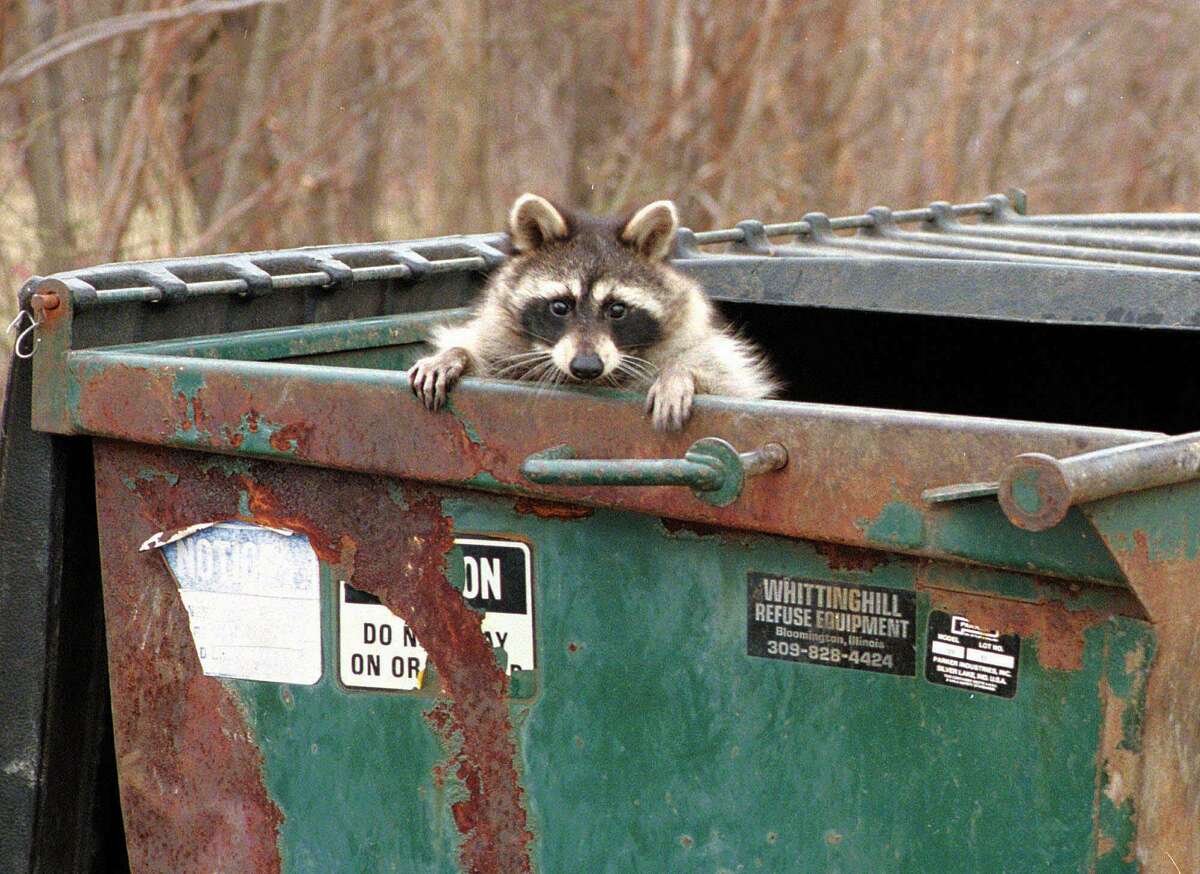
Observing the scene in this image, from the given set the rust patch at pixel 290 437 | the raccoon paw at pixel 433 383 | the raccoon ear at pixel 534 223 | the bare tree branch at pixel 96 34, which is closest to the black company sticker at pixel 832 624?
the raccoon paw at pixel 433 383

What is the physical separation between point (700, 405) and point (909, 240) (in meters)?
2.63

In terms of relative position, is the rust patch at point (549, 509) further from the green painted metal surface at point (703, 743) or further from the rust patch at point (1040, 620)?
the rust patch at point (1040, 620)

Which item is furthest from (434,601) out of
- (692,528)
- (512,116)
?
(512,116)

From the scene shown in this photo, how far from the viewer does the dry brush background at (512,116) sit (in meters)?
7.92

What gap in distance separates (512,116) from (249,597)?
388 inches

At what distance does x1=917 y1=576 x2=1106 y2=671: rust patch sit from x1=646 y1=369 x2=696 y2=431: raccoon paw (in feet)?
1.45

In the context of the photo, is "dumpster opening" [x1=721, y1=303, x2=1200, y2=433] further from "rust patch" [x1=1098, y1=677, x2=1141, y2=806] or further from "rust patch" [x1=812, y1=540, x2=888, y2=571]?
"rust patch" [x1=1098, y1=677, x2=1141, y2=806]

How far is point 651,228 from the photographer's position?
3865 mm

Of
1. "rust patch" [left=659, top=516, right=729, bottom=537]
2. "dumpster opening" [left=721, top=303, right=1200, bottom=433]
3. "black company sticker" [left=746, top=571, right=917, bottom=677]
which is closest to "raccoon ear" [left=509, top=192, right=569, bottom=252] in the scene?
"dumpster opening" [left=721, top=303, right=1200, bottom=433]

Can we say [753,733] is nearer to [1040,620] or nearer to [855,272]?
[1040,620]

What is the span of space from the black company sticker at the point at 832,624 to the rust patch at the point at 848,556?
3 centimetres

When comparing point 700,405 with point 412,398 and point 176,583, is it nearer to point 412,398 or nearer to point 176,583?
point 412,398

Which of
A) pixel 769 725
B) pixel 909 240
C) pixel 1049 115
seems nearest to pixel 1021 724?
pixel 769 725

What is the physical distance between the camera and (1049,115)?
14.9m
